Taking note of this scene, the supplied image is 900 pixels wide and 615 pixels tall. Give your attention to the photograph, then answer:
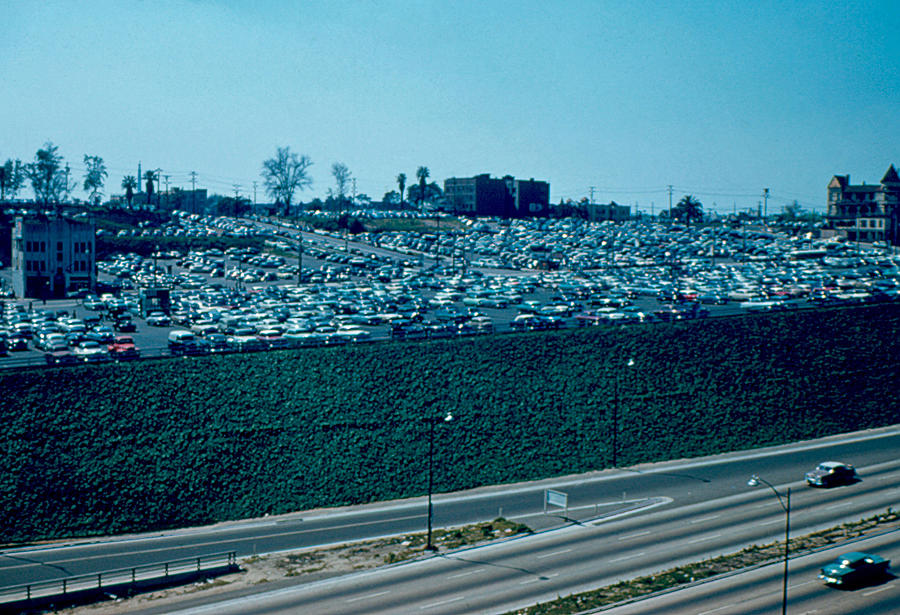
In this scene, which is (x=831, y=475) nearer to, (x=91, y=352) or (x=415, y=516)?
(x=415, y=516)

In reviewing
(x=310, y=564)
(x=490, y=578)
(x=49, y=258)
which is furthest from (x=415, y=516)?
(x=49, y=258)

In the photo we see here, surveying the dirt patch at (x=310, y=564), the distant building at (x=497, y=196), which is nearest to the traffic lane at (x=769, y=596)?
the dirt patch at (x=310, y=564)

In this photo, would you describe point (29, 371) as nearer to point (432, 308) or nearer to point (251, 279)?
point (432, 308)

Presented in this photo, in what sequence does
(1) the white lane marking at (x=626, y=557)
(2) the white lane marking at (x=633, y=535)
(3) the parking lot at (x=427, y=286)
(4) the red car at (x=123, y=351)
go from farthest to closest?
(3) the parking lot at (x=427, y=286)
(4) the red car at (x=123, y=351)
(2) the white lane marking at (x=633, y=535)
(1) the white lane marking at (x=626, y=557)

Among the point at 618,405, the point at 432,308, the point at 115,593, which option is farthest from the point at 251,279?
the point at 115,593

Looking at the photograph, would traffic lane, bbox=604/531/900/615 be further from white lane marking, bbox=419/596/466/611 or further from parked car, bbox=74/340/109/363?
parked car, bbox=74/340/109/363

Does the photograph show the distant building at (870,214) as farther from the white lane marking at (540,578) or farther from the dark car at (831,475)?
the white lane marking at (540,578)
